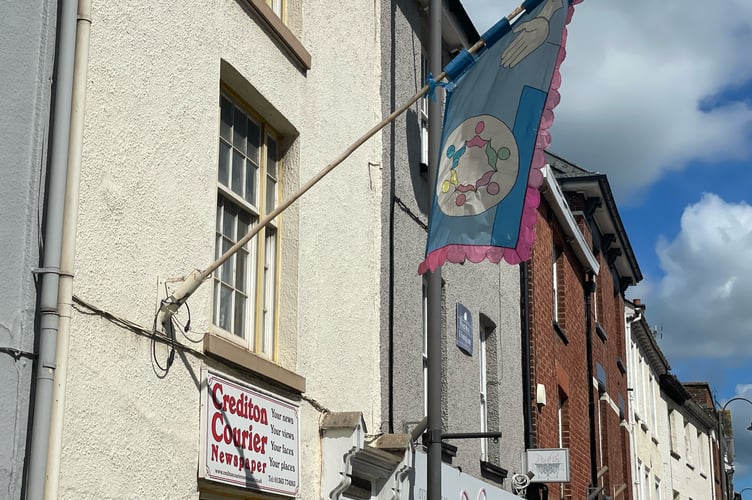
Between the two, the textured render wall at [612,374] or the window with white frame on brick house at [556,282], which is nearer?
the window with white frame on brick house at [556,282]

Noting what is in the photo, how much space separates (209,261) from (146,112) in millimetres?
1241

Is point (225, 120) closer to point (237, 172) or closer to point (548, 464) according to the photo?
point (237, 172)

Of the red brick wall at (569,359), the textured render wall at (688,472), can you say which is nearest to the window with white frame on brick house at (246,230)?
the red brick wall at (569,359)

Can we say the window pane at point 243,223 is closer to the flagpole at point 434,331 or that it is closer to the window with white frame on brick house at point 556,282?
the flagpole at point 434,331

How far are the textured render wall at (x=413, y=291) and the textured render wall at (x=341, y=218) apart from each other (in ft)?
0.73

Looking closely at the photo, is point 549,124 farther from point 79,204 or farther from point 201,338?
point 79,204

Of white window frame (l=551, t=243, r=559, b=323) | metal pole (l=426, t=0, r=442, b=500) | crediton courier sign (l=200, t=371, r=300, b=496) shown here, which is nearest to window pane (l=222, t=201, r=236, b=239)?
crediton courier sign (l=200, t=371, r=300, b=496)

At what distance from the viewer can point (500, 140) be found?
861 centimetres

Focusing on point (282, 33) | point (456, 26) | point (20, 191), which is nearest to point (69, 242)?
point (20, 191)

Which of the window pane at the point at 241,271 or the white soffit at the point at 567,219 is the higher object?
the white soffit at the point at 567,219

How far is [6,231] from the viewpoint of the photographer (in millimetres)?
5941

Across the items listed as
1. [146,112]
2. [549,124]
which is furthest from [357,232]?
[146,112]

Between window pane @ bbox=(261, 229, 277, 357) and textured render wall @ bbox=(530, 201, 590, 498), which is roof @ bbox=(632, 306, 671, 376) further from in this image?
window pane @ bbox=(261, 229, 277, 357)

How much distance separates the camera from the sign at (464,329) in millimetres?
13891
